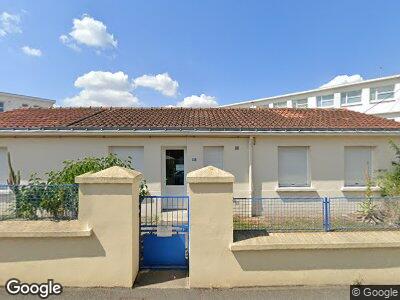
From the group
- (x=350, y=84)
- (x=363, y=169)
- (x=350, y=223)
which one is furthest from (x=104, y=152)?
(x=350, y=84)

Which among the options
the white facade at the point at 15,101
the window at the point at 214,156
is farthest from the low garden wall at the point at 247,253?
the white facade at the point at 15,101

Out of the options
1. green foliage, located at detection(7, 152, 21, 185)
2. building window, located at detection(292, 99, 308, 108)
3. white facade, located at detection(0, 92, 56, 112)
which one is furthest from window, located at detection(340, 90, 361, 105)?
white facade, located at detection(0, 92, 56, 112)

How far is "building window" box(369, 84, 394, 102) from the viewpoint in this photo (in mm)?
27297

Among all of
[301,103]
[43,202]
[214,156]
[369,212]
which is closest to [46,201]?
[43,202]

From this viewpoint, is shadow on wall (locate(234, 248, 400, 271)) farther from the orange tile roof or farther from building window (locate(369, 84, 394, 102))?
building window (locate(369, 84, 394, 102))

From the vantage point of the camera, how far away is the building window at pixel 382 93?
27.3m

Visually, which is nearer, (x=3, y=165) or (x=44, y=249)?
(x=44, y=249)

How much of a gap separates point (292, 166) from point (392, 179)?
121 inches

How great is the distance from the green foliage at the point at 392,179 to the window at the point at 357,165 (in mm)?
533

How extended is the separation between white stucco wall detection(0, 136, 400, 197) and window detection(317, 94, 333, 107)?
24.7 meters

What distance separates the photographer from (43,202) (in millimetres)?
5184

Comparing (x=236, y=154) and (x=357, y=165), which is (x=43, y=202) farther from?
(x=357, y=165)

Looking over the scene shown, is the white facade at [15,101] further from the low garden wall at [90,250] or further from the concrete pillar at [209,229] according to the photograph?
the concrete pillar at [209,229]

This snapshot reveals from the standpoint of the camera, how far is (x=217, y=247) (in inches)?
188
